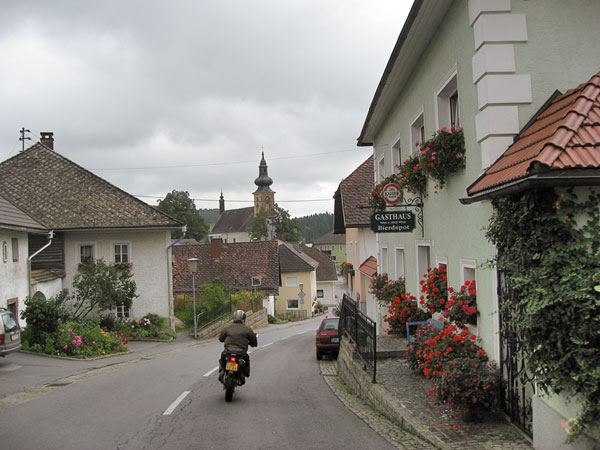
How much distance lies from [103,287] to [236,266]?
24.0m

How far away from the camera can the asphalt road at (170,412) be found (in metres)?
7.01

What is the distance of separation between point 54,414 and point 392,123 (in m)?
10.4

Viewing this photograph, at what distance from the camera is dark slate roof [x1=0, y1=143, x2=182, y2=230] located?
25562mm

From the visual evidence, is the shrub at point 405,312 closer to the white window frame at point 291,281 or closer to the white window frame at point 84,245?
the white window frame at point 84,245

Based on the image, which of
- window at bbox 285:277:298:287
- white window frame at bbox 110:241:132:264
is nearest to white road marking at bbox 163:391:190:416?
white window frame at bbox 110:241:132:264

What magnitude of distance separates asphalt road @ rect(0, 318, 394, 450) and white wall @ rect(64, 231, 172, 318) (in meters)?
10.7

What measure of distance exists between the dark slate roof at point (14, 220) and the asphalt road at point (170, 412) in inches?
222

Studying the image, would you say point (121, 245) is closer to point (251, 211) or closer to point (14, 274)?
point (14, 274)

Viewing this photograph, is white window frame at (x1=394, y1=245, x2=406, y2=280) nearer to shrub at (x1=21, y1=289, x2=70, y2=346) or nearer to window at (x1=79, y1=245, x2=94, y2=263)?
shrub at (x1=21, y1=289, x2=70, y2=346)

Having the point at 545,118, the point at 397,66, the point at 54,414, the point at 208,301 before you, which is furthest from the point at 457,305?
the point at 208,301

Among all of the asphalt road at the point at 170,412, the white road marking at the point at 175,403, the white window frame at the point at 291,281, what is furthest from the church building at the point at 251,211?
the white road marking at the point at 175,403

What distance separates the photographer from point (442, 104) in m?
9.65

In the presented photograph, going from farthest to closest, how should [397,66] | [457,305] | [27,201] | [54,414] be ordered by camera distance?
1. [27,201]
2. [397,66]
3. [54,414]
4. [457,305]

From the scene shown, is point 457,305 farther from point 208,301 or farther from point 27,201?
point 208,301
